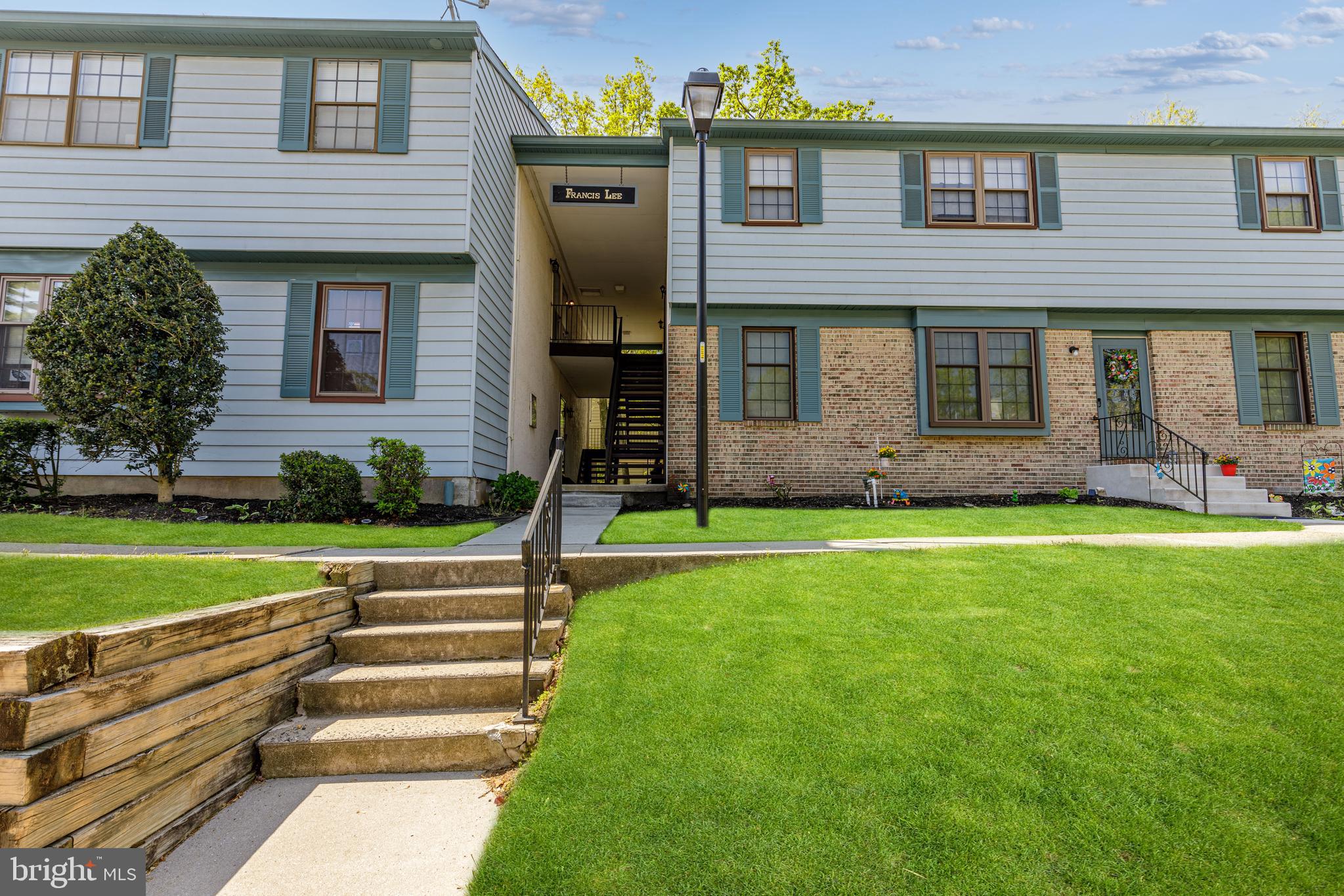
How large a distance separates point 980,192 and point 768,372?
4747 mm

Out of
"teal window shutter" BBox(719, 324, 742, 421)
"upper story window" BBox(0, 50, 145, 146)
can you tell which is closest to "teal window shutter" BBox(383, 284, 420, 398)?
"upper story window" BBox(0, 50, 145, 146)

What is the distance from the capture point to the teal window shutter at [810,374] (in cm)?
1088

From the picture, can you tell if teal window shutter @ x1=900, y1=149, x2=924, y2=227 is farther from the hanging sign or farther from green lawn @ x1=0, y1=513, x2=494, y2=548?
green lawn @ x1=0, y1=513, x2=494, y2=548

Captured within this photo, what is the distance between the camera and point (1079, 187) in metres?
11.3

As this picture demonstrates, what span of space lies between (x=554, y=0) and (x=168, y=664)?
83.5ft

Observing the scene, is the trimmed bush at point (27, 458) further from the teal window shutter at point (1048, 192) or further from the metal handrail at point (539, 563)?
the teal window shutter at point (1048, 192)

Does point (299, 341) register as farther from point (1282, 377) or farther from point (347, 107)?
point (1282, 377)

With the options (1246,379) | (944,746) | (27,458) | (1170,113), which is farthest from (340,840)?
(1170,113)

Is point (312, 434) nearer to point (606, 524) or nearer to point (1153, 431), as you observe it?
point (606, 524)

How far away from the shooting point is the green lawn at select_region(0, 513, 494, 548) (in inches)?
247

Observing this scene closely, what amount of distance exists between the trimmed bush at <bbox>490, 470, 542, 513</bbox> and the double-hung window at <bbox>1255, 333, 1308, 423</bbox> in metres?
12.2

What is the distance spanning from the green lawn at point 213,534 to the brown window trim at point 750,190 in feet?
22.9

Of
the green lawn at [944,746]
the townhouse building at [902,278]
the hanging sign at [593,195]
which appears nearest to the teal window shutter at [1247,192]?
the townhouse building at [902,278]

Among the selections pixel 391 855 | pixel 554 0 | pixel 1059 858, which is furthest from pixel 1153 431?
pixel 554 0
